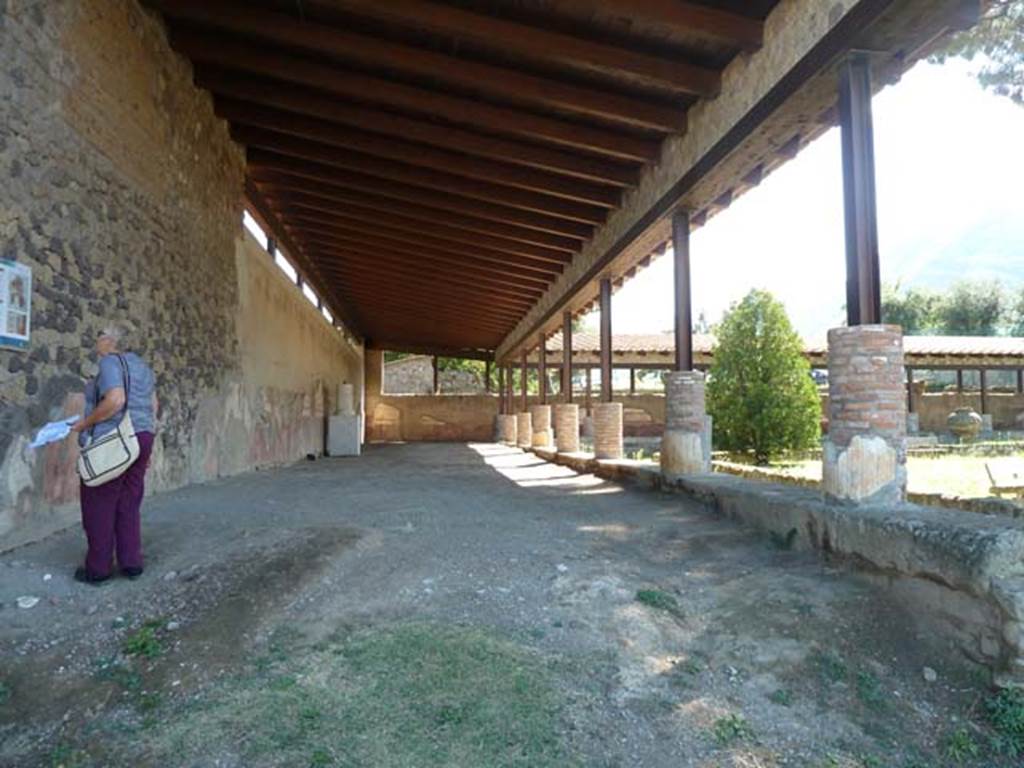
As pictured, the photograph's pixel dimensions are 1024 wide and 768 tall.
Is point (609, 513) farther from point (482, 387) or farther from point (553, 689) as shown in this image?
point (482, 387)

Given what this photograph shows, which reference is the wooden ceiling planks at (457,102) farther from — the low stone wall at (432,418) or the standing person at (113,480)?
the low stone wall at (432,418)

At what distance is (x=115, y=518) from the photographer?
3.69 metres

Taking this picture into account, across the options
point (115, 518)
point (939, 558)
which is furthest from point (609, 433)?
point (115, 518)

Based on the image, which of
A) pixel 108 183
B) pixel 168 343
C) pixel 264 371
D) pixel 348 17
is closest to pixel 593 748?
pixel 108 183

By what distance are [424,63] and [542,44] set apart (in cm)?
126

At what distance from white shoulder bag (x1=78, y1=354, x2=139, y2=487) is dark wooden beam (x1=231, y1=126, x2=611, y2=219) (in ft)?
21.3

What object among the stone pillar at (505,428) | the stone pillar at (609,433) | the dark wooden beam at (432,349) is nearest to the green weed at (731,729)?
the stone pillar at (609,433)

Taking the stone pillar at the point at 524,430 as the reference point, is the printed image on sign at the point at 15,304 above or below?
above

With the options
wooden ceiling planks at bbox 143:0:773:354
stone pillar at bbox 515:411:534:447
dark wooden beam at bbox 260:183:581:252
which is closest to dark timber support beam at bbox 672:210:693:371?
wooden ceiling planks at bbox 143:0:773:354

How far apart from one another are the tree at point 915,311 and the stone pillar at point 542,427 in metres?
34.9

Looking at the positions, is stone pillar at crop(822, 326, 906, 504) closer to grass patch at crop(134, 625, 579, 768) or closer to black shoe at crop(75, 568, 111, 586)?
grass patch at crop(134, 625, 579, 768)

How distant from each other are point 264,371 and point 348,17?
593 centimetres

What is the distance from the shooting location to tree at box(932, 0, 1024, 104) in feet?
22.7

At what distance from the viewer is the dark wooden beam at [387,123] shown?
786 cm
